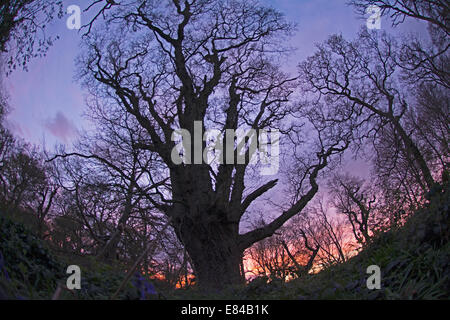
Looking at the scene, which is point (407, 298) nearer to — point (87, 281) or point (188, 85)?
point (87, 281)

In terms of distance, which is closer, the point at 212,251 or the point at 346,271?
the point at 346,271

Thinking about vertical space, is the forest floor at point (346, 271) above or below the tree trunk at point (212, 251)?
below

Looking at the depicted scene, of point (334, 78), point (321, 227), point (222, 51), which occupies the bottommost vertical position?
point (321, 227)

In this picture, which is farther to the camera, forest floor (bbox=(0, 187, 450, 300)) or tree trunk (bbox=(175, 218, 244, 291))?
tree trunk (bbox=(175, 218, 244, 291))

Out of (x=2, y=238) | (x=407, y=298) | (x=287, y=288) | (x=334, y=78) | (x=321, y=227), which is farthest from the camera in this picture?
(x=321, y=227)

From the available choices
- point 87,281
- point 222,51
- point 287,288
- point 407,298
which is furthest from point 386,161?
point 87,281

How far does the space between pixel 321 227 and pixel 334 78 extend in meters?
13.8

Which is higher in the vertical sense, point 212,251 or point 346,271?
point 212,251

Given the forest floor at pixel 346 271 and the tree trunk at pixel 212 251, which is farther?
the tree trunk at pixel 212 251

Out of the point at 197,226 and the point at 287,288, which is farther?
the point at 197,226

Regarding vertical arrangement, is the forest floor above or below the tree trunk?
below
